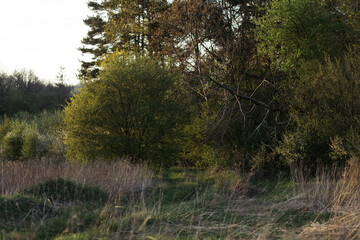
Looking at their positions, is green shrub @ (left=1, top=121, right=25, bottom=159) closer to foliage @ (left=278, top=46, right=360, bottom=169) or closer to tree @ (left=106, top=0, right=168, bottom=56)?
tree @ (left=106, top=0, right=168, bottom=56)

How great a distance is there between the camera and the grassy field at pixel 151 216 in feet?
18.0

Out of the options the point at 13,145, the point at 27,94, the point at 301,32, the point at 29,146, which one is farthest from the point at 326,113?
the point at 27,94

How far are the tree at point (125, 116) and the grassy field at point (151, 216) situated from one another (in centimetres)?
417

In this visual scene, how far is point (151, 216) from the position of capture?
668cm

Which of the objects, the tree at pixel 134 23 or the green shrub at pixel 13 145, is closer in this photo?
the green shrub at pixel 13 145

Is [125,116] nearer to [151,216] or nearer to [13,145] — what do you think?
[151,216]

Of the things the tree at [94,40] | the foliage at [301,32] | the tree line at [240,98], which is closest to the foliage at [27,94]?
the tree at [94,40]

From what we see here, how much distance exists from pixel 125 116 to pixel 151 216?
29.5ft

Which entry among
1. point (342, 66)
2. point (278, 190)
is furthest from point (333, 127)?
point (278, 190)

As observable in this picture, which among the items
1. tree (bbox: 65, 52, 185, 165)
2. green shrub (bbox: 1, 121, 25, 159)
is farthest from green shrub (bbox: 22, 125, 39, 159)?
tree (bbox: 65, 52, 185, 165)

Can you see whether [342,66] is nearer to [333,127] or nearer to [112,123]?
[333,127]

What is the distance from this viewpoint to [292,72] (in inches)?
633

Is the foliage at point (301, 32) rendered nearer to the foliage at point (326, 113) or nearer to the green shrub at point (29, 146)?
the foliage at point (326, 113)

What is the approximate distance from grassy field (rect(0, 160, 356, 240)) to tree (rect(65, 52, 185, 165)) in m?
4.17
